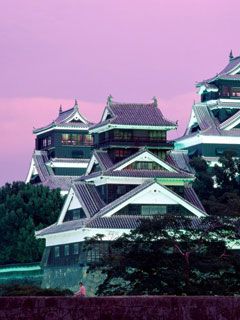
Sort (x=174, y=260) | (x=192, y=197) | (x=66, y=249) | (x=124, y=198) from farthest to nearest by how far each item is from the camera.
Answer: (x=192, y=197), (x=66, y=249), (x=124, y=198), (x=174, y=260)

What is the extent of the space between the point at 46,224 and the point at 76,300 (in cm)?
5211

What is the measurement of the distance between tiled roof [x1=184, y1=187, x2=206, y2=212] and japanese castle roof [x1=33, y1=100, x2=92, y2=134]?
28776 mm

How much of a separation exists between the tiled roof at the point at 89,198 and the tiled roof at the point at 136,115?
468 centimetres

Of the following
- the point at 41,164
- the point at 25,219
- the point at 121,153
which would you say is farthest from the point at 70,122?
the point at 121,153

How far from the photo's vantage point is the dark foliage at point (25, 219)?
258 ft

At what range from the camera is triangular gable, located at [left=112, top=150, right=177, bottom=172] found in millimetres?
72875

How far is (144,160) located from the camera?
7369cm

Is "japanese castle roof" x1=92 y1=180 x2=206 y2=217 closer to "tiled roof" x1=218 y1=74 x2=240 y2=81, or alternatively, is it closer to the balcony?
the balcony

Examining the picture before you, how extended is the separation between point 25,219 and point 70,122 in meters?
23.8

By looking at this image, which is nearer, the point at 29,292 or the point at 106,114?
the point at 29,292

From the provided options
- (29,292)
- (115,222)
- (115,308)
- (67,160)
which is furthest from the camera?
(67,160)

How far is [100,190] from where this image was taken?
239ft

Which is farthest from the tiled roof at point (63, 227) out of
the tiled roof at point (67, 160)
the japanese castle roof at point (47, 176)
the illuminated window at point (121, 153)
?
the tiled roof at point (67, 160)

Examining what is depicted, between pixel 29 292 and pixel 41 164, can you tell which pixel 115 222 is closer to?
pixel 29 292
